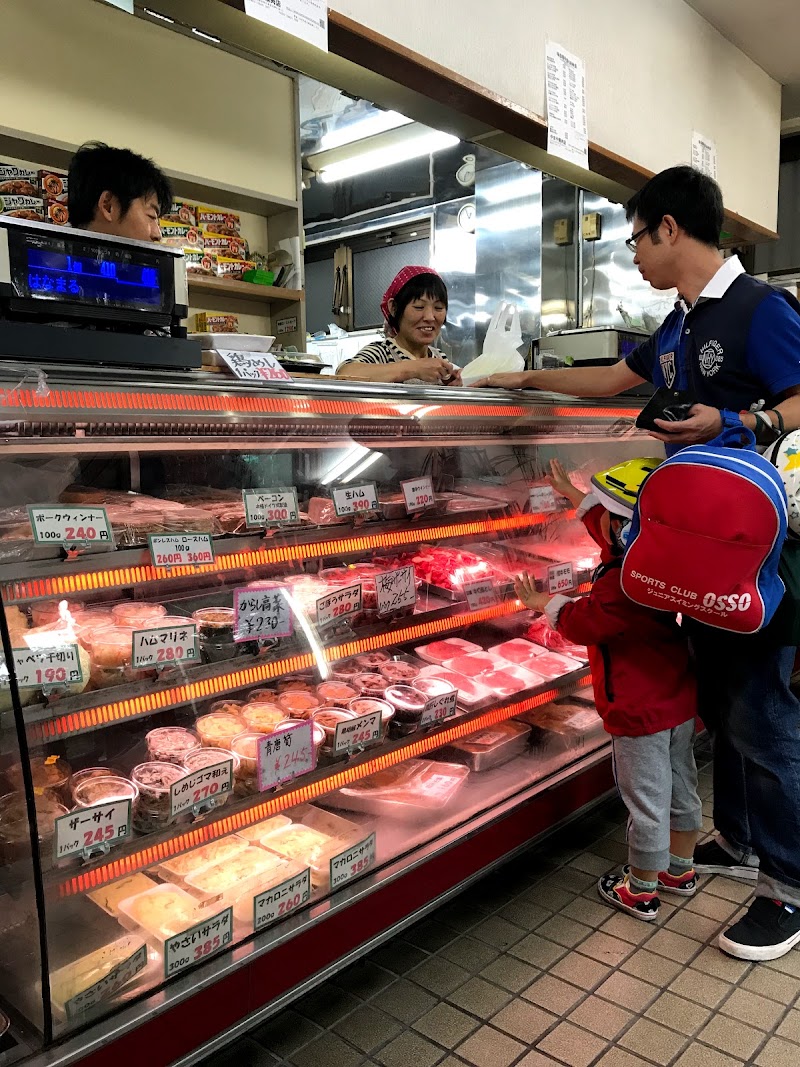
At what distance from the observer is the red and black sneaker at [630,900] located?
2738 millimetres

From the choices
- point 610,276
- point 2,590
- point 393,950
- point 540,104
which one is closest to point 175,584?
point 2,590

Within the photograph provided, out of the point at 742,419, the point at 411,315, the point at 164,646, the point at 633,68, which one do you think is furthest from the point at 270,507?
the point at 633,68

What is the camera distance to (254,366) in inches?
78.7

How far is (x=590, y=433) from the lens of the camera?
11.4ft

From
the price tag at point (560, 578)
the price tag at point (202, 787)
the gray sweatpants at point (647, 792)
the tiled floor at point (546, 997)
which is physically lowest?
the tiled floor at point (546, 997)

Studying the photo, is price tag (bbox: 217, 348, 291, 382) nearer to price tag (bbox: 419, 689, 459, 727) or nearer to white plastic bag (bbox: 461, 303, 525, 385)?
price tag (bbox: 419, 689, 459, 727)

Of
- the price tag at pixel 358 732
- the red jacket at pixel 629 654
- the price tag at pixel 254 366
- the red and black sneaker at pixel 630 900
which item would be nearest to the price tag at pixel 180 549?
the price tag at pixel 254 366

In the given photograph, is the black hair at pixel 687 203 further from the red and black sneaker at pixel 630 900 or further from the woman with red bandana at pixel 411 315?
the red and black sneaker at pixel 630 900

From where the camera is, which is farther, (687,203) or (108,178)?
(687,203)

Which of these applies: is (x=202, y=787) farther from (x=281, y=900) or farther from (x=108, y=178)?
(x=108, y=178)

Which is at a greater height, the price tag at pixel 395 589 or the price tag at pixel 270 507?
the price tag at pixel 270 507

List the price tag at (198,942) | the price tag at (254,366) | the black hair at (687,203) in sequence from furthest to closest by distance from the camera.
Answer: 1. the black hair at (687,203)
2. the price tag at (254,366)
3. the price tag at (198,942)

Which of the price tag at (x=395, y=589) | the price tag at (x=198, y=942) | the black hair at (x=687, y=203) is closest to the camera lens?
the price tag at (x=198, y=942)

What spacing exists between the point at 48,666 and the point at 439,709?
1.31m
